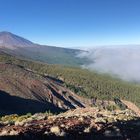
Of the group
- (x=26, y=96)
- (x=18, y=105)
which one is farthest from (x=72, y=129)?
(x=26, y=96)

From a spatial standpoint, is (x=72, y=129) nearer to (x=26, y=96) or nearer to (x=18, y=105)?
(x=18, y=105)

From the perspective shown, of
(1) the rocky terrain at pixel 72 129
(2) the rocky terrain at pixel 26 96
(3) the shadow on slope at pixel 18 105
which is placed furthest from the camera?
(2) the rocky terrain at pixel 26 96

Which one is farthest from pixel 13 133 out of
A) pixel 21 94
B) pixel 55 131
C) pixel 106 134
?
pixel 21 94

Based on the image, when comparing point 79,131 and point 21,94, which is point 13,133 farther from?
point 21,94

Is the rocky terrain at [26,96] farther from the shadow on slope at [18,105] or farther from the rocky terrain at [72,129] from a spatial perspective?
the rocky terrain at [72,129]

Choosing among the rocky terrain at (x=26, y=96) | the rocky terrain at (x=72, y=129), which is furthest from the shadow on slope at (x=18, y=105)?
the rocky terrain at (x=72, y=129)

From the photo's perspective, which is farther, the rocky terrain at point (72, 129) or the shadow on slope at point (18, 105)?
the shadow on slope at point (18, 105)

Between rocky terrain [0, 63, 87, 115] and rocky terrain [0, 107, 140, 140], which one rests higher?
rocky terrain [0, 107, 140, 140]

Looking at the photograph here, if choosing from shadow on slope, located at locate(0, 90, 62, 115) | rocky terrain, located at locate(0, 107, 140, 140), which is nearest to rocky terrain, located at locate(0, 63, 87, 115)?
shadow on slope, located at locate(0, 90, 62, 115)

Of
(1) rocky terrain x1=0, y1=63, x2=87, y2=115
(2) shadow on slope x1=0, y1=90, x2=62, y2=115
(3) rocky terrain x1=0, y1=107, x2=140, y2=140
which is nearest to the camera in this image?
(3) rocky terrain x1=0, y1=107, x2=140, y2=140

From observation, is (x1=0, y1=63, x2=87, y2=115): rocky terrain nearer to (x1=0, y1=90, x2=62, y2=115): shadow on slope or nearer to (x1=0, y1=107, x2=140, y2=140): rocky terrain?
(x1=0, y1=90, x2=62, y2=115): shadow on slope

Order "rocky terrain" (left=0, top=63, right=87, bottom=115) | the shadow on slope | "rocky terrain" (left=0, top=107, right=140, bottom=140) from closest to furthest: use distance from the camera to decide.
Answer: "rocky terrain" (left=0, top=107, right=140, bottom=140)
the shadow on slope
"rocky terrain" (left=0, top=63, right=87, bottom=115)
